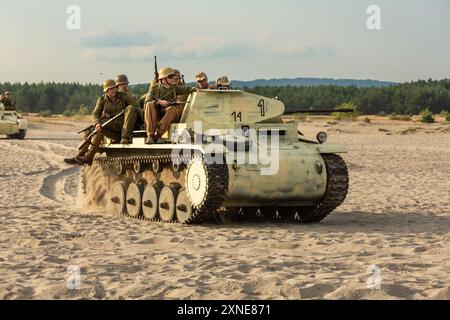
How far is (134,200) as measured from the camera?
1451 centimetres

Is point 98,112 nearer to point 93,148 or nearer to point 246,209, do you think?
point 93,148

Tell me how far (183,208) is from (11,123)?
30.3m

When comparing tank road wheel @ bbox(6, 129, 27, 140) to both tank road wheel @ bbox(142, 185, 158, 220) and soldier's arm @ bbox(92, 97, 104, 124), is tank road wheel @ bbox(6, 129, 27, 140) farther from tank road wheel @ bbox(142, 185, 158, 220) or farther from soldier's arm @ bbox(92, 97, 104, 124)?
tank road wheel @ bbox(142, 185, 158, 220)

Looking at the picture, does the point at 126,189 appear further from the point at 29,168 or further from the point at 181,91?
the point at 29,168

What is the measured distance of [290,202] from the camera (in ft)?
42.2

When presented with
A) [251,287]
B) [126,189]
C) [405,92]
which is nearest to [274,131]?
[126,189]

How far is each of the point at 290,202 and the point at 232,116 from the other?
1999 millimetres

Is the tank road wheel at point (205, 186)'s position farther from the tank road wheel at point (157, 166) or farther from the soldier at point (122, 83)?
the soldier at point (122, 83)

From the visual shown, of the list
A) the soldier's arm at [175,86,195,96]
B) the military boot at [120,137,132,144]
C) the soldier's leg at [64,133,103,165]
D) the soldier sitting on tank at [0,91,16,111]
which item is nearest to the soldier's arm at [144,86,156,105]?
the soldier's arm at [175,86,195,96]

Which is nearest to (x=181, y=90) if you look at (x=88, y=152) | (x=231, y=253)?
(x=88, y=152)

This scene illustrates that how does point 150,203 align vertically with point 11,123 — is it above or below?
above

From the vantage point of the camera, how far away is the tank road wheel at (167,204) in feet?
43.4

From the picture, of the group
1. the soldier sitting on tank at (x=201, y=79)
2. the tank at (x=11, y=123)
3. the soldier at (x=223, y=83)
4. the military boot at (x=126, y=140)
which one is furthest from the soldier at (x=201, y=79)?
the tank at (x=11, y=123)

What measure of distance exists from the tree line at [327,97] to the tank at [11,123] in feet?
95.0
